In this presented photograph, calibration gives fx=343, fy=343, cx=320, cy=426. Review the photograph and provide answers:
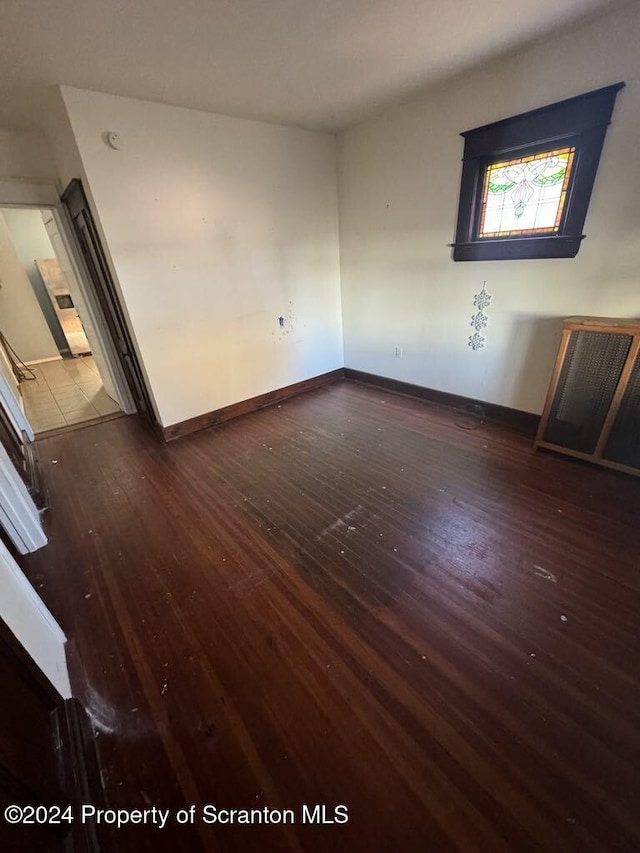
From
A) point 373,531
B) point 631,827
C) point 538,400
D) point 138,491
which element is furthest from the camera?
point 538,400

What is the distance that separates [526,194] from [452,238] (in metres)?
0.58

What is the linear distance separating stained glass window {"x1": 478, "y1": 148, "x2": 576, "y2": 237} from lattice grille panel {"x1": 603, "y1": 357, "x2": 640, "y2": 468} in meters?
1.17

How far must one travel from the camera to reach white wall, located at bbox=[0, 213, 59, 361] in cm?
561

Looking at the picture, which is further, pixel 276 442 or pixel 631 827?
pixel 276 442

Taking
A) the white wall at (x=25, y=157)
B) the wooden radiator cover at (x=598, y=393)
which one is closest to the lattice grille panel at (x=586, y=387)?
the wooden radiator cover at (x=598, y=393)

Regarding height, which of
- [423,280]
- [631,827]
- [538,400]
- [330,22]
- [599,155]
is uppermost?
[330,22]

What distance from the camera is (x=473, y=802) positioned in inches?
38.6

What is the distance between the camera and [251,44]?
1845mm

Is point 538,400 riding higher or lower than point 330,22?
lower

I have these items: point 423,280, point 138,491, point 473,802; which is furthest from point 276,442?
point 473,802

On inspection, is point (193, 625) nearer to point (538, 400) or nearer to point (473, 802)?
point (473, 802)

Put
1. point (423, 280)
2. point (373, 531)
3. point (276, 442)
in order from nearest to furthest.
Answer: point (373, 531) → point (276, 442) → point (423, 280)

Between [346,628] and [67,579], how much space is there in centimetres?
147

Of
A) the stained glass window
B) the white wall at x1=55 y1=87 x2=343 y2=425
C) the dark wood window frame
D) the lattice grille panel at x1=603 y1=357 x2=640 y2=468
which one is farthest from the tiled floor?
the lattice grille panel at x1=603 y1=357 x2=640 y2=468
